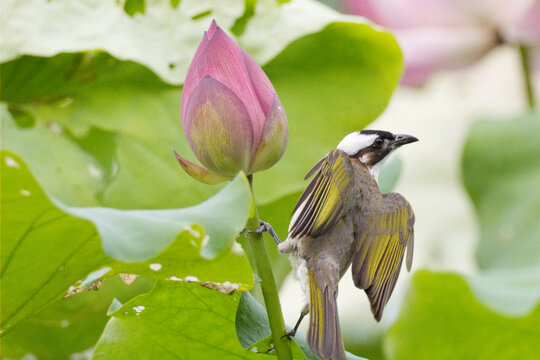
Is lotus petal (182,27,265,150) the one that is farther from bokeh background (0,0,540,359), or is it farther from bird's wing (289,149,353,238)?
bokeh background (0,0,540,359)

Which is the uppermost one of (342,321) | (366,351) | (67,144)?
(67,144)

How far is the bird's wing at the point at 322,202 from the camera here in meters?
0.38

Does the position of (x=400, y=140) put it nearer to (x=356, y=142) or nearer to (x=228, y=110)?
(x=356, y=142)

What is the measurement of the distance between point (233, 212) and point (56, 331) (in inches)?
13.4

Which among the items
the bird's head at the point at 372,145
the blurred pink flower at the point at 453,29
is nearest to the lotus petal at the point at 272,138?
the bird's head at the point at 372,145

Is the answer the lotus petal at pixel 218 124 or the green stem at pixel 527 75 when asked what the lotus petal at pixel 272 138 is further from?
the green stem at pixel 527 75

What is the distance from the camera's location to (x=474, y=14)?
91 centimetres

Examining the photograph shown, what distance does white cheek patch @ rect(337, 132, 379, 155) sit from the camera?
45 cm

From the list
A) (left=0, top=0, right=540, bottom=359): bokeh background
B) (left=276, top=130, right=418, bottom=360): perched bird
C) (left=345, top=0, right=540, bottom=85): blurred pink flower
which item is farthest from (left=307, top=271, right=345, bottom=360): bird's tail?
(left=345, top=0, right=540, bottom=85): blurred pink flower

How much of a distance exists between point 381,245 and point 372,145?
9 cm

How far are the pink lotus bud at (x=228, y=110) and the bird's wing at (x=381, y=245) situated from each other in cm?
10

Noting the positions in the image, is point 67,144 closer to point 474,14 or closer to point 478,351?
point 478,351

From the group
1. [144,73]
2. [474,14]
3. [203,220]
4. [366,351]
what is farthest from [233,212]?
[474,14]

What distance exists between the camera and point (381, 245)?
0.39 meters
